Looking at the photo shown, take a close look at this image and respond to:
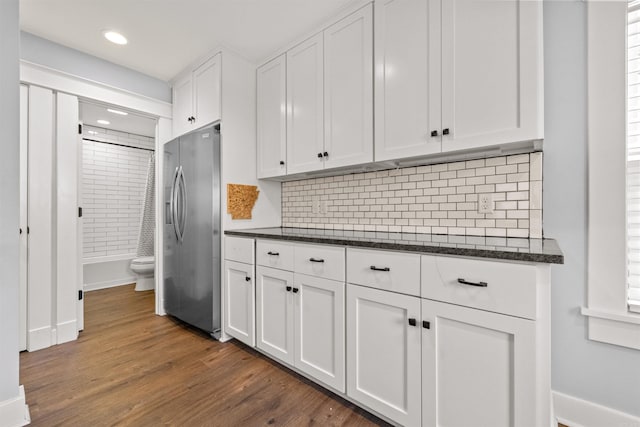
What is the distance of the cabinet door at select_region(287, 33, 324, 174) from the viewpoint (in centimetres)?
213

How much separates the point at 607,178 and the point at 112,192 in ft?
18.2

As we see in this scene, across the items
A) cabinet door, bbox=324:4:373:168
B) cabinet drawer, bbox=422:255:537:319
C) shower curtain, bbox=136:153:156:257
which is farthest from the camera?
shower curtain, bbox=136:153:156:257

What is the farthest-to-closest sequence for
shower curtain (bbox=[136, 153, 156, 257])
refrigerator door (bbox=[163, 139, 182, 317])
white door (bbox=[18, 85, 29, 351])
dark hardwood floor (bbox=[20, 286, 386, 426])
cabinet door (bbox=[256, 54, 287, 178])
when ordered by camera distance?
shower curtain (bbox=[136, 153, 156, 257]) → refrigerator door (bbox=[163, 139, 182, 317]) → cabinet door (bbox=[256, 54, 287, 178]) → white door (bbox=[18, 85, 29, 351]) → dark hardwood floor (bbox=[20, 286, 386, 426])

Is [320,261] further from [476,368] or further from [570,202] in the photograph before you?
[570,202]

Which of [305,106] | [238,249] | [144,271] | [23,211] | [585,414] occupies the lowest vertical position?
[585,414]

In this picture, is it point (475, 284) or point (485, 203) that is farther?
point (485, 203)

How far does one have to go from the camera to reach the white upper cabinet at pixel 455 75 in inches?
51.1

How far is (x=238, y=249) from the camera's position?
231 cm

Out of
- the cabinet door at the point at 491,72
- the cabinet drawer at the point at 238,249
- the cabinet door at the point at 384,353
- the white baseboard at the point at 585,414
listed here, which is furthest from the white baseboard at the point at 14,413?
the white baseboard at the point at 585,414

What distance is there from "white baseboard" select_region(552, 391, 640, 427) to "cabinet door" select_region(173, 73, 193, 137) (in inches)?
135

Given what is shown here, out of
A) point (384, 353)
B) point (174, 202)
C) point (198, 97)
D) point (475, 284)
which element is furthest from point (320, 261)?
point (198, 97)

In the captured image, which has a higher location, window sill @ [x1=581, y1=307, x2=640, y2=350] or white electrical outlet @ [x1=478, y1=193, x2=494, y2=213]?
white electrical outlet @ [x1=478, y1=193, x2=494, y2=213]

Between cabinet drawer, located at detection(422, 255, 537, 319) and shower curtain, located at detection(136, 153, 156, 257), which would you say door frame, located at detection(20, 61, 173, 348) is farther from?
cabinet drawer, located at detection(422, 255, 537, 319)

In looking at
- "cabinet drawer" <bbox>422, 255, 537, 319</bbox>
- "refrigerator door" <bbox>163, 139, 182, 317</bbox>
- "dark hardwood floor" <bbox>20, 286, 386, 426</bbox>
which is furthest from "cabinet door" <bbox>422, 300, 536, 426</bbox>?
"refrigerator door" <bbox>163, 139, 182, 317</bbox>
